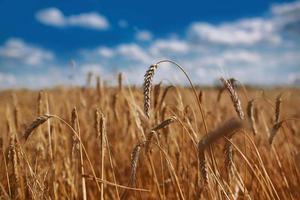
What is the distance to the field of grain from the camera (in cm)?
147

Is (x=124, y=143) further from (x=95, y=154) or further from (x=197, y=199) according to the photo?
(x=197, y=199)

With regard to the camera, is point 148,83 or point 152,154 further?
point 152,154

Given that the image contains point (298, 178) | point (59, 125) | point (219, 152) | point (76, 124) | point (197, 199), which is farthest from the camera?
point (219, 152)

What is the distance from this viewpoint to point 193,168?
248 centimetres

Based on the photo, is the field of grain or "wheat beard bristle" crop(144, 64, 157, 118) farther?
the field of grain

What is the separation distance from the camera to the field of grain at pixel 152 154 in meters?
1.47

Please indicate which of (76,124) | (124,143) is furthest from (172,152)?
(76,124)

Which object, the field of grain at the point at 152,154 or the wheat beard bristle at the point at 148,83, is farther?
the field of grain at the point at 152,154

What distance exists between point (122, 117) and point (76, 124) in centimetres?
232

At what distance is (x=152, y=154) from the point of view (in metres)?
2.94

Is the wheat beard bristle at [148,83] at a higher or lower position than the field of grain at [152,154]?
higher

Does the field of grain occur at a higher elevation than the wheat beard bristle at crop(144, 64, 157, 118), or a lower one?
lower

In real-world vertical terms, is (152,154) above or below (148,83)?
A: below

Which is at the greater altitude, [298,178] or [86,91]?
[86,91]
